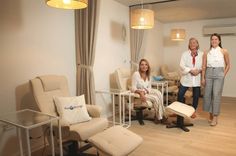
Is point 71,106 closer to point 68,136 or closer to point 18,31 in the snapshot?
point 68,136

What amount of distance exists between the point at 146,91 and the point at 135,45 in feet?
4.62

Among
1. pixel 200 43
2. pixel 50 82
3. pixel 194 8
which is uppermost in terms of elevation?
pixel 194 8

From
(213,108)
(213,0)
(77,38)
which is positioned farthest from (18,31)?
(213,0)

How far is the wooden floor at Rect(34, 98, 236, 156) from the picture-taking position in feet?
8.95

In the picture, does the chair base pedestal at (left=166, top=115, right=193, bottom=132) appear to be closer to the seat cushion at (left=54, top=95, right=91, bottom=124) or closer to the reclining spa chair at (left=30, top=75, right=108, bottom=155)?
the reclining spa chair at (left=30, top=75, right=108, bottom=155)

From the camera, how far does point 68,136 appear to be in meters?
2.35

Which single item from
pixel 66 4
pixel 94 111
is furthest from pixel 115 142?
pixel 66 4

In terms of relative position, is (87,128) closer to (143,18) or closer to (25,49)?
(25,49)

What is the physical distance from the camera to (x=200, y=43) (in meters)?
6.43

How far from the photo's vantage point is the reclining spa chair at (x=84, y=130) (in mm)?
2113

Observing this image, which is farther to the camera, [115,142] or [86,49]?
[86,49]

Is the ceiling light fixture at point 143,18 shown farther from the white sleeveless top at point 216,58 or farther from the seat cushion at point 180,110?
the seat cushion at point 180,110

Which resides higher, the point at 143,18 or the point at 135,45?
the point at 143,18

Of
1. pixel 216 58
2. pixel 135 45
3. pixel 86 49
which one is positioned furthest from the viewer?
pixel 135 45
